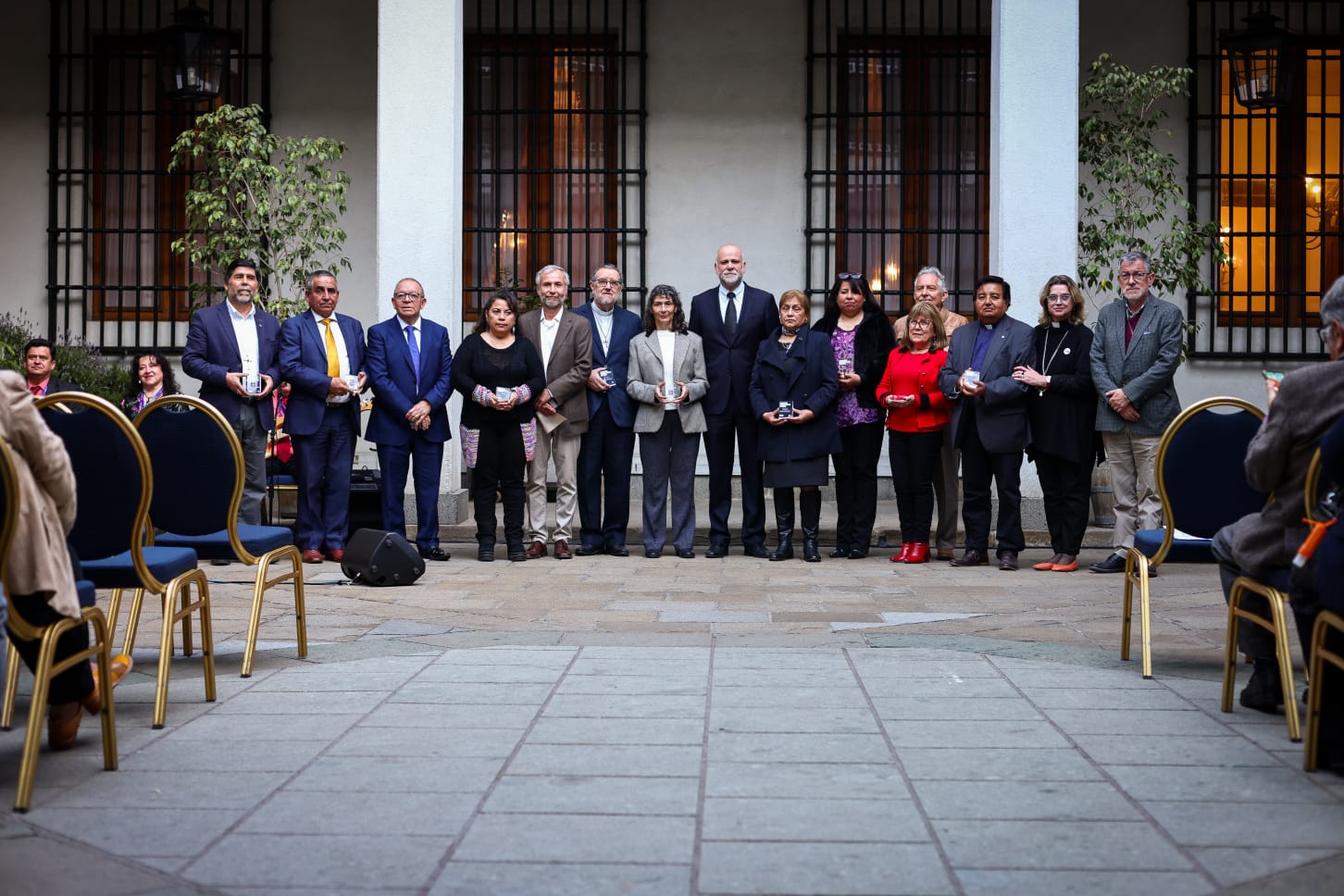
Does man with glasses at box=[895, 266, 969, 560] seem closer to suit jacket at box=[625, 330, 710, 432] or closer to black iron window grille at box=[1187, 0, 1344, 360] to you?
suit jacket at box=[625, 330, 710, 432]

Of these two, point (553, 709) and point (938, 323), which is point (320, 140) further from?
point (553, 709)

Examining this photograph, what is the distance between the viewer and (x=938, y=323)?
32.5 feet

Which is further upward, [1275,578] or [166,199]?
[166,199]

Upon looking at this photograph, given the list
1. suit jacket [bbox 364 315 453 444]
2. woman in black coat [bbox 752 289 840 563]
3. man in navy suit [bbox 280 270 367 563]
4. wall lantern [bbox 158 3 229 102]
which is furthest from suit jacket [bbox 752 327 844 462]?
wall lantern [bbox 158 3 229 102]

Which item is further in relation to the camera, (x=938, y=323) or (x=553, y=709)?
(x=938, y=323)

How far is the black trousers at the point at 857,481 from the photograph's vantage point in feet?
33.0

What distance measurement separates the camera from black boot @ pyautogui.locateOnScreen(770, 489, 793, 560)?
32.9ft

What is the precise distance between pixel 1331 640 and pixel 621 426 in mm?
6417

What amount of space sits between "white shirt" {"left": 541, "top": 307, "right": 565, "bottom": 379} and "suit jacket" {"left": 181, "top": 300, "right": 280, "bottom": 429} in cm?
175

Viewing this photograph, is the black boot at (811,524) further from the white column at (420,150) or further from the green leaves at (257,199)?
the green leaves at (257,199)

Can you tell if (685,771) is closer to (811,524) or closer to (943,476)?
(811,524)

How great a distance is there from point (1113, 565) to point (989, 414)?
3.93ft

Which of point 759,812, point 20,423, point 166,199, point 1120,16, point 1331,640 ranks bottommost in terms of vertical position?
point 759,812

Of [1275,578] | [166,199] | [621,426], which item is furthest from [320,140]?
[1275,578]
